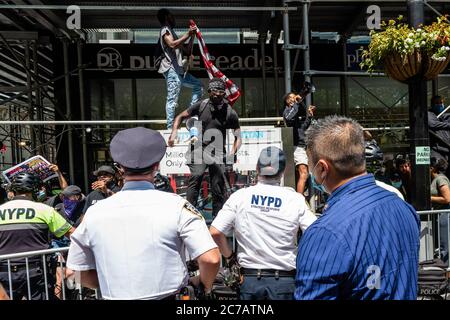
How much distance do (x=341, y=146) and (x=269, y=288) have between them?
2.05 meters

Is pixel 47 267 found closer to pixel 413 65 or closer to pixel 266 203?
pixel 266 203

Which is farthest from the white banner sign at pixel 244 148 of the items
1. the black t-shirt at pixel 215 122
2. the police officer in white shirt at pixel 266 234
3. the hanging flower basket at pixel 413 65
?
the police officer in white shirt at pixel 266 234

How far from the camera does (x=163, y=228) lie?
2.10 m

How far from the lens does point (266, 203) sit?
137 inches

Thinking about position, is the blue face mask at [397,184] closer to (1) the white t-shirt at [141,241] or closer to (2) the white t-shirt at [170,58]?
(2) the white t-shirt at [170,58]

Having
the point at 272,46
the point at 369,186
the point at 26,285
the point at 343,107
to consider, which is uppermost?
the point at 272,46

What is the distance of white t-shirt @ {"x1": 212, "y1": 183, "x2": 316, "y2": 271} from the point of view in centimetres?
344

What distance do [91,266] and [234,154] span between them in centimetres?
331

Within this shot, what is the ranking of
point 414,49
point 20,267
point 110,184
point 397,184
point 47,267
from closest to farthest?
point 20,267 < point 47,267 < point 414,49 < point 110,184 < point 397,184

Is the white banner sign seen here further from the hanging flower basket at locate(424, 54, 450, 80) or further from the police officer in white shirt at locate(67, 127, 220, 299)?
the police officer in white shirt at locate(67, 127, 220, 299)

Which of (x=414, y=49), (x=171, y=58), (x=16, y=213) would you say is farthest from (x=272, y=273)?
(x=171, y=58)

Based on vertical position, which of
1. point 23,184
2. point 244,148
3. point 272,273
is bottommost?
point 272,273
